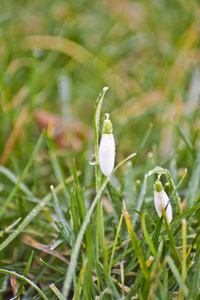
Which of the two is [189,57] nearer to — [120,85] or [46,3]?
[120,85]

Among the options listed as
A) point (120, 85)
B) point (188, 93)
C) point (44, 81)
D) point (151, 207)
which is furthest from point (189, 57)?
point (151, 207)

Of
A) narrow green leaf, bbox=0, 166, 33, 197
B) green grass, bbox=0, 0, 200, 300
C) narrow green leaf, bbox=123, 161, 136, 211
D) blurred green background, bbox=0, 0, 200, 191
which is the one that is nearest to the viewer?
green grass, bbox=0, 0, 200, 300

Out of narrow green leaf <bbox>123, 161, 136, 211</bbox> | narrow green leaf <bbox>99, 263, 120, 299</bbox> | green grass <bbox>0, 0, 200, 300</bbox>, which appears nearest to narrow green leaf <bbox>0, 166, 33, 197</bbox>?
green grass <bbox>0, 0, 200, 300</bbox>

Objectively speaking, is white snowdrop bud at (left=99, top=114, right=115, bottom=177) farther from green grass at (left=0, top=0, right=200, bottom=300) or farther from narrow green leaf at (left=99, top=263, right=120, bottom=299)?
narrow green leaf at (left=99, top=263, right=120, bottom=299)

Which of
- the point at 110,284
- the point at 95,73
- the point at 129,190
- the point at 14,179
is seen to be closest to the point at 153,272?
the point at 110,284

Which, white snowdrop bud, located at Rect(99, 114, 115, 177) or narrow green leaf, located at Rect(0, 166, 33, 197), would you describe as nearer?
white snowdrop bud, located at Rect(99, 114, 115, 177)

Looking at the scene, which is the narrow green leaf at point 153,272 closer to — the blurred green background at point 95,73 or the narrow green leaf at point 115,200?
the narrow green leaf at point 115,200

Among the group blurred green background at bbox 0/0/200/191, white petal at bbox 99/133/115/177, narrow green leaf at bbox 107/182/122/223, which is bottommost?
narrow green leaf at bbox 107/182/122/223

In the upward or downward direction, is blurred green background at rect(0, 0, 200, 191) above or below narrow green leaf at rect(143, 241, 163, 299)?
above

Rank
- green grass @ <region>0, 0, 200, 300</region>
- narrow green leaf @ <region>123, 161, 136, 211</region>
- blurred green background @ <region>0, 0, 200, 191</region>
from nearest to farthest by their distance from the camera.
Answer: green grass @ <region>0, 0, 200, 300</region> < narrow green leaf @ <region>123, 161, 136, 211</region> < blurred green background @ <region>0, 0, 200, 191</region>

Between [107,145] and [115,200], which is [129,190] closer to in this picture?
[115,200]
